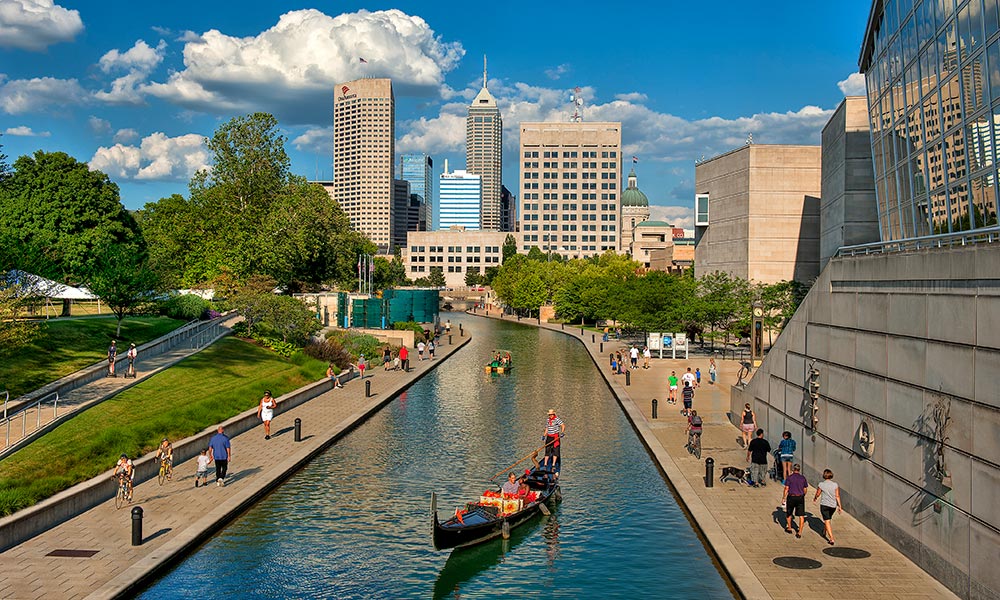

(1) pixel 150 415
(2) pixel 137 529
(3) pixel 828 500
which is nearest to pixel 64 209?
(1) pixel 150 415

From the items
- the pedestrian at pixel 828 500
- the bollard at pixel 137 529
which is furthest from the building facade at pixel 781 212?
the bollard at pixel 137 529

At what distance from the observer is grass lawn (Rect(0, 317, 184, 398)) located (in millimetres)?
32656

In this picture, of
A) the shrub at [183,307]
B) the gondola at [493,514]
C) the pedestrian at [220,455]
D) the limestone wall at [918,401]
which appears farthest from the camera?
the shrub at [183,307]

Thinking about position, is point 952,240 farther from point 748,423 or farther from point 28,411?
point 28,411

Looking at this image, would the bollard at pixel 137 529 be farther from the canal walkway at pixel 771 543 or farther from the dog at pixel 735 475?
the dog at pixel 735 475

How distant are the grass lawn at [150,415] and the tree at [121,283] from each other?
Answer: 4480 millimetres

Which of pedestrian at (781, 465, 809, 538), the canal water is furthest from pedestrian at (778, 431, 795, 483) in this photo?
pedestrian at (781, 465, 809, 538)

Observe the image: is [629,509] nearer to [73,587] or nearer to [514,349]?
[73,587]

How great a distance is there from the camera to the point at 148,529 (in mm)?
20938

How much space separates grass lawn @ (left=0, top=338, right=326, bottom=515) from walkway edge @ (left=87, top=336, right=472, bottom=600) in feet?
11.5

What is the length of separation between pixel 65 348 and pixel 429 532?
2548cm

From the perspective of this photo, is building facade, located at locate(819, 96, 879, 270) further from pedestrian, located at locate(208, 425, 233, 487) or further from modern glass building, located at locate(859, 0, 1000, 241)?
pedestrian, located at locate(208, 425, 233, 487)

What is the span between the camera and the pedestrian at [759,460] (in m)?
25.0

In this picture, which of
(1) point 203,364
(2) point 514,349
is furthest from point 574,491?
(2) point 514,349
